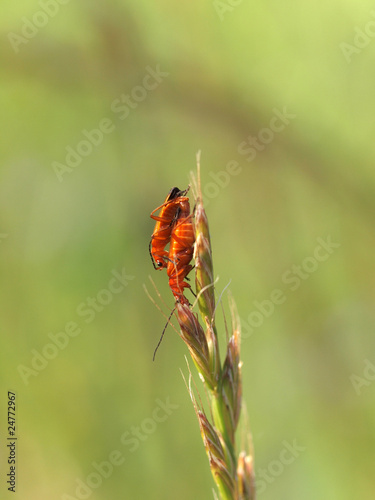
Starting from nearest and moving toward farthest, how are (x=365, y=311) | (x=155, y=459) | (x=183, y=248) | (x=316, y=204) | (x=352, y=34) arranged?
(x=183, y=248), (x=155, y=459), (x=365, y=311), (x=316, y=204), (x=352, y=34)

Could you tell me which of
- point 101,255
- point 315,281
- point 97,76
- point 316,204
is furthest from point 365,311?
point 97,76

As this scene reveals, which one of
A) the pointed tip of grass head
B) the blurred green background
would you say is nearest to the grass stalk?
the pointed tip of grass head

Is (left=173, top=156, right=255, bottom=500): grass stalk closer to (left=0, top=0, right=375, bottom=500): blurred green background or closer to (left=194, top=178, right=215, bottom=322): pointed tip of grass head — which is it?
(left=194, top=178, right=215, bottom=322): pointed tip of grass head

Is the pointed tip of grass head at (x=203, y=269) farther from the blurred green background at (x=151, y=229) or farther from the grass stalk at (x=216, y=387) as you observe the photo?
the blurred green background at (x=151, y=229)

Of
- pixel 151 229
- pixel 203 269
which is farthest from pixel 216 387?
pixel 151 229

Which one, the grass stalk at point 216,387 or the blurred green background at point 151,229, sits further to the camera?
the blurred green background at point 151,229

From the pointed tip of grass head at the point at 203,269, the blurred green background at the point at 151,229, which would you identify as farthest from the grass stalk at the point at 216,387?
the blurred green background at the point at 151,229

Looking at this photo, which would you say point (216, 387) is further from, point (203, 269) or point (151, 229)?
point (151, 229)

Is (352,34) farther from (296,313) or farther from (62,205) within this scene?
(62,205)
